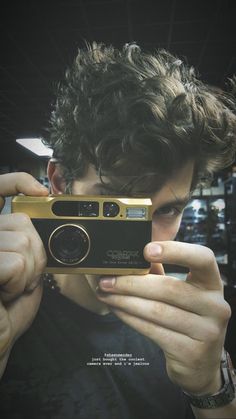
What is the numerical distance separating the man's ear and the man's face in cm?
3

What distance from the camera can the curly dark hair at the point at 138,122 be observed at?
2.54ft

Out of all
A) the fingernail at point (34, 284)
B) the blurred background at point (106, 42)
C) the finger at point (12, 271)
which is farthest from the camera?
the blurred background at point (106, 42)

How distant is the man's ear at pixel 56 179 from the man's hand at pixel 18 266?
0.29 feet

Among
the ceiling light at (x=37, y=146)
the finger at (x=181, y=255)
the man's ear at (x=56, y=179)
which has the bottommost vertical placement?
the finger at (x=181, y=255)

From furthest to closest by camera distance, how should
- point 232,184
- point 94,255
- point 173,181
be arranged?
point 232,184 < point 173,181 < point 94,255

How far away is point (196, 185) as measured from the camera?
2.83ft

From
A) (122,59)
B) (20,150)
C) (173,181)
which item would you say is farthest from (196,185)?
(20,150)

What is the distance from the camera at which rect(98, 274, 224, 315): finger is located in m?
0.70

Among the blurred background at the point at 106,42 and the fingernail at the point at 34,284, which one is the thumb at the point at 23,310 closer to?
the fingernail at the point at 34,284

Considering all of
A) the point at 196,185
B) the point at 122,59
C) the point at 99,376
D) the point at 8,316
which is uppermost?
the point at 122,59

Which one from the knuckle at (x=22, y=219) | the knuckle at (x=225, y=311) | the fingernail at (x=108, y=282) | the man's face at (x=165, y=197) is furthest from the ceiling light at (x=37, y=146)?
the knuckle at (x=225, y=311)

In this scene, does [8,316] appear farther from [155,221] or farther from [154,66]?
[154,66]

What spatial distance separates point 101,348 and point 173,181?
458mm

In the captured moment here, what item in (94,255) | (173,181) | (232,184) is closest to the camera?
(94,255)
